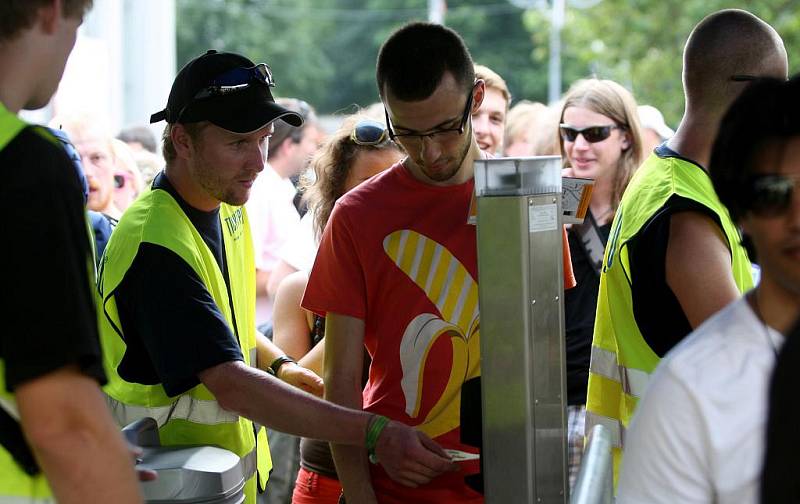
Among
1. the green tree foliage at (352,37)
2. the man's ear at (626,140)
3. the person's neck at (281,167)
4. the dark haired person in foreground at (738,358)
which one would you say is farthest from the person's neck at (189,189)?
the green tree foliage at (352,37)

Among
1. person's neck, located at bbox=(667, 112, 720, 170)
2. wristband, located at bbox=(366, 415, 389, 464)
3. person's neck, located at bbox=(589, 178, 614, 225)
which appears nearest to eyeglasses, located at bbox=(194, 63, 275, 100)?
wristband, located at bbox=(366, 415, 389, 464)

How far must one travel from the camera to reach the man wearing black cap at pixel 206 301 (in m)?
2.73

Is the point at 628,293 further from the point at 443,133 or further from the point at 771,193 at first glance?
the point at 771,193

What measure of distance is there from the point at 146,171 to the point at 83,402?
212 inches

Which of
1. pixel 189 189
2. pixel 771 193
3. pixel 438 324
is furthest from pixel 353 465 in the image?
pixel 771 193

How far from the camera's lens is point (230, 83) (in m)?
3.13

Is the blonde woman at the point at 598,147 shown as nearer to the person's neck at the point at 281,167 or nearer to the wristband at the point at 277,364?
the wristband at the point at 277,364

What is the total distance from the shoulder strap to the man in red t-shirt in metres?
1.86

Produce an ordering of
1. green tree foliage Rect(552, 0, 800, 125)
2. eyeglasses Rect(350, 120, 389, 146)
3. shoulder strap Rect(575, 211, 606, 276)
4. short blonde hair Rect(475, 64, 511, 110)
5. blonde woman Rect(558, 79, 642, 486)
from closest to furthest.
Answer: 1. eyeglasses Rect(350, 120, 389, 146)
2. shoulder strap Rect(575, 211, 606, 276)
3. blonde woman Rect(558, 79, 642, 486)
4. short blonde hair Rect(475, 64, 511, 110)
5. green tree foliage Rect(552, 0, 800, 125)

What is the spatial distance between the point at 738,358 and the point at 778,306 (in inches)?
4.2

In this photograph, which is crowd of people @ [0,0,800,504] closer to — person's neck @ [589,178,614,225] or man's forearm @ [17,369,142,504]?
man's forearm @ [17,369,142,504]

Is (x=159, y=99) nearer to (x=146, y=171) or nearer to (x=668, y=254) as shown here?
(x=146, y=171)

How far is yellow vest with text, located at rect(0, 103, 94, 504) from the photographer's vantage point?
5.77 ft

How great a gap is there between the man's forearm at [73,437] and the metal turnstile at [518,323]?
0.65 metres
